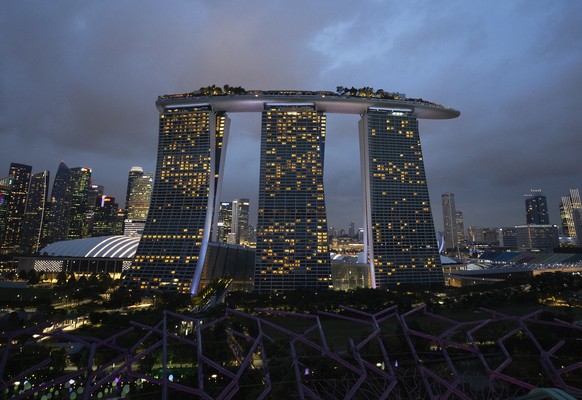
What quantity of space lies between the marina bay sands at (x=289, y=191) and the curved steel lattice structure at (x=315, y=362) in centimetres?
5908

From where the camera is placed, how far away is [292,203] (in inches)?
4889

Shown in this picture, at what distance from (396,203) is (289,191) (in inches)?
1612

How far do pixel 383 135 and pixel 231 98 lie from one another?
62.1 metres

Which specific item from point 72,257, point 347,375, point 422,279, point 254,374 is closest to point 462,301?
point 422,279

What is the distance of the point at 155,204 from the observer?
12619 centimetres

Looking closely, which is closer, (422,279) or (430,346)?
(430,346)

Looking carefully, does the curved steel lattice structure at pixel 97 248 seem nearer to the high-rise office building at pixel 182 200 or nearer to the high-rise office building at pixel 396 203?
the high-rise office building at pixel 182 200

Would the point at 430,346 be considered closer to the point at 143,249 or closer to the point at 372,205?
the point at 372,205

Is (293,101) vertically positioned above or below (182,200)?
above

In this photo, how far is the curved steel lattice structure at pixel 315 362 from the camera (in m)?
30.5

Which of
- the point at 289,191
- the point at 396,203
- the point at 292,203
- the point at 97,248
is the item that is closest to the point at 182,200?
the point at 289,191

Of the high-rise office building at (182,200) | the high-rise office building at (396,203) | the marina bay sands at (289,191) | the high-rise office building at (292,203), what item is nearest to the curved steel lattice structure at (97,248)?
the high-rise office building at (182,200)

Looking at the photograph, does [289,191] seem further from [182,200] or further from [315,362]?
[315,362]

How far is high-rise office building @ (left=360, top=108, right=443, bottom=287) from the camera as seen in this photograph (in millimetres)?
121250
